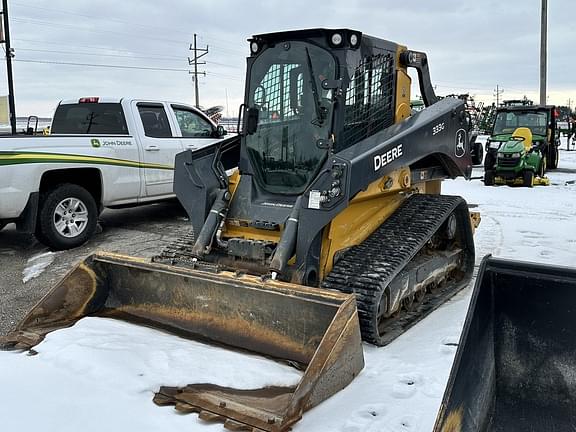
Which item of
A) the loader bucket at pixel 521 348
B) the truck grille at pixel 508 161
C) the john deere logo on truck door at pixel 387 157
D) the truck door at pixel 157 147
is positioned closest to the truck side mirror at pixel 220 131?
the truck door at pixel 157 147

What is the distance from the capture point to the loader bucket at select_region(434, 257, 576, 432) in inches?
119

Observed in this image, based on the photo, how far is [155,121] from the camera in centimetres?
888

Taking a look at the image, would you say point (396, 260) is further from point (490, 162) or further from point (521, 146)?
point (490, 162)

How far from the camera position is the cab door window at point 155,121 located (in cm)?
872

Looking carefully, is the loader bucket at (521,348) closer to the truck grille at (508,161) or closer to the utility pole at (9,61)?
the truck grille at (508,161)

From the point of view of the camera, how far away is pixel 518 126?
54.3ft

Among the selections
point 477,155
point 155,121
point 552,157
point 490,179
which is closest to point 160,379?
point 155,121

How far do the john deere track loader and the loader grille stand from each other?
16 mm

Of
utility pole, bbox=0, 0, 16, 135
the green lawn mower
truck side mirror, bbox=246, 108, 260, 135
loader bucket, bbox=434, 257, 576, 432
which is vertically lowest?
loader bucket, bbox=434, 257, 576, 432

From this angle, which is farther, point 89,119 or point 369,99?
point 89,119

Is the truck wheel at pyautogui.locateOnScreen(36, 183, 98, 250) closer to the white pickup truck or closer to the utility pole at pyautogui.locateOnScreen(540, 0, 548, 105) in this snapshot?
the white pickup truck

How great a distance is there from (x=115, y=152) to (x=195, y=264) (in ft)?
14.0

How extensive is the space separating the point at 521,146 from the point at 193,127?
26.9 ft

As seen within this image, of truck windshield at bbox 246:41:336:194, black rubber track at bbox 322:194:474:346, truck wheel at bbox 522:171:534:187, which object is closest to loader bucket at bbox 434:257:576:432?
black rubber track at bbox 322:194:474:346
